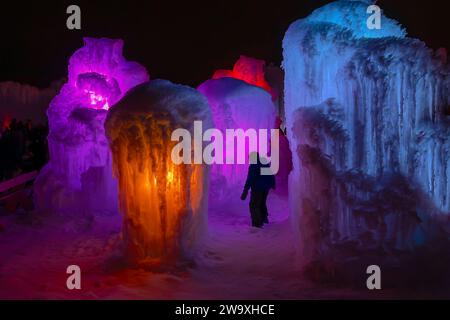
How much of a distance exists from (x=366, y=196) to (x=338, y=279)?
120cm

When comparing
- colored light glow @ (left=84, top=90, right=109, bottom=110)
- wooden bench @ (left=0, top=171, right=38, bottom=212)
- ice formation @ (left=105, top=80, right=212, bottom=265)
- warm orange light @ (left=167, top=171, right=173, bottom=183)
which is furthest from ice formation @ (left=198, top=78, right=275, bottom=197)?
wooden bench @ (left=0, top=171, right=38, bottom=212)

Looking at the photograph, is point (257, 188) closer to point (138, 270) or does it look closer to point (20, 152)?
point (138, 270)

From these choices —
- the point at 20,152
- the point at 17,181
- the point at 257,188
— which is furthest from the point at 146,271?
the point at 20,152

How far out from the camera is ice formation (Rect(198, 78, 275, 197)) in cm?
1187

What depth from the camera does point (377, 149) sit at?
725cm

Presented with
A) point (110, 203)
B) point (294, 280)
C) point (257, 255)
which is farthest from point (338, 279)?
point (110, 203)

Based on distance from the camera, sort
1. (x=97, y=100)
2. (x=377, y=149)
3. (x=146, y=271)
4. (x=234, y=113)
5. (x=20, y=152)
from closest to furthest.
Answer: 1. (x=377, y=149)
2. (x=146, y=271)
3. (x=234, y=113)
4. (x=97, y=100)
5. (x=20, y=152)

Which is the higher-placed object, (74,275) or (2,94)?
(2,94)

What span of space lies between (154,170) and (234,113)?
461cm

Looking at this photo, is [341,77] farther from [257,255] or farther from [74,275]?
[74,275]

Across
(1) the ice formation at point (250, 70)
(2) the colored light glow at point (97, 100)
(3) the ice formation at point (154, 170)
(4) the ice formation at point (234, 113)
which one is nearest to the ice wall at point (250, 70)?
(1) the ice formation at point (250, 70)

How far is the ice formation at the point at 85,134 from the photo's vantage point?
11.9m

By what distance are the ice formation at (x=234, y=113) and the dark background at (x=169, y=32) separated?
5511 millimetres
